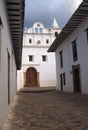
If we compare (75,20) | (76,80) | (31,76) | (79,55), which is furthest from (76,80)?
(31,76)

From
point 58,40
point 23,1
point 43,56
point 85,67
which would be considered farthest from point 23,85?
point 23,1

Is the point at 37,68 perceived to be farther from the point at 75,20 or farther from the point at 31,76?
the point at 75,20

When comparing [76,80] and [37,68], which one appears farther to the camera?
[37,68]

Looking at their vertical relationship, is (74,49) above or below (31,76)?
above

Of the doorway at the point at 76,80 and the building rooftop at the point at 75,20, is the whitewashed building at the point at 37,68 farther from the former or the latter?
the doorway at the point at 76,80

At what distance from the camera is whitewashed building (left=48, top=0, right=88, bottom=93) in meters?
13.3

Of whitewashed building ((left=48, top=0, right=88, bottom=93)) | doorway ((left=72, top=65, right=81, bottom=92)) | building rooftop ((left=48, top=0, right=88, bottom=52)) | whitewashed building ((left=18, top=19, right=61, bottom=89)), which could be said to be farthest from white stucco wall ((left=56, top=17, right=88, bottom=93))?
whitewashed building ((left=18, top=19, right=61, bottom=89))

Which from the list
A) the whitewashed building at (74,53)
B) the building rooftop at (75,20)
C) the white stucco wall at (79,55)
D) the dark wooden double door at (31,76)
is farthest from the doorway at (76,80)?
the dark wooden double door at (31,76)

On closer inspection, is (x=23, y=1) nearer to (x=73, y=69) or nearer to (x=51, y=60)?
(x=73, y=69)

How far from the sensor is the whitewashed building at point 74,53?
523 inches

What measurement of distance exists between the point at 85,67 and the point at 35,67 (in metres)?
19.3

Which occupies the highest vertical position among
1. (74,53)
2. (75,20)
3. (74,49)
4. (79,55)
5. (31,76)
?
(75,20)

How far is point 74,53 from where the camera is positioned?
16219 millimetres

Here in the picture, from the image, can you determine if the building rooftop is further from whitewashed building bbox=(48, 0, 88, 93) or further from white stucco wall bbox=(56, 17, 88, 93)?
white stucco wall bbox=(56, 17, 88, 93)
